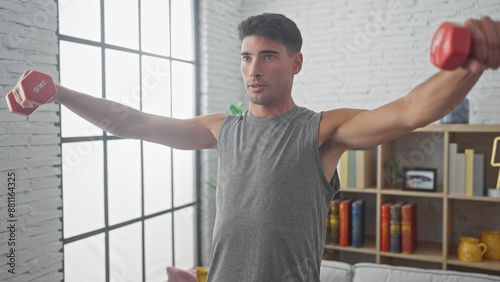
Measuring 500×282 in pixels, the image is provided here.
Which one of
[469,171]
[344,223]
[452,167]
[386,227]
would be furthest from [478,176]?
[344,223]

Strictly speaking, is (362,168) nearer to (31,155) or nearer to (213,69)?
(213,69)

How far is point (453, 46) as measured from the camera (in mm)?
764

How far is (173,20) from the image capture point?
11.2 feet

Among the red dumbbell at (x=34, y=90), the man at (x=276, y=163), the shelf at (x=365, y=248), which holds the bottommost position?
the shelf at (x=365, y=248)

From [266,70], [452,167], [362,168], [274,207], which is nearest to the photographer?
[274,207]

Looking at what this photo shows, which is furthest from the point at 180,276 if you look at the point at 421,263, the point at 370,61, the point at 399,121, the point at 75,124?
the point at 370,61

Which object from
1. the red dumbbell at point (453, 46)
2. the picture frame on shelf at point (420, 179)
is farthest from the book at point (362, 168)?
the red dumbbell at point (453, 46)

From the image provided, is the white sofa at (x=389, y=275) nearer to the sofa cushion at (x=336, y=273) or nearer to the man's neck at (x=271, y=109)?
the sofa cushion at (x=336, y=273)

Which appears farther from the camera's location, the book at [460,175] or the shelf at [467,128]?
the book at [460,175]

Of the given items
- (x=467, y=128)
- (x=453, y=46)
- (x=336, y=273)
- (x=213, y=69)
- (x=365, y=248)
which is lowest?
A: (x=365, y=248)

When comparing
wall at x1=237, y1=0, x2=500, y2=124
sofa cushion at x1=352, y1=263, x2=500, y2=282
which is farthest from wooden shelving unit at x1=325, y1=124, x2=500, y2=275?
sofa cushion at x1=352, y1=263, x2=500, y2=282

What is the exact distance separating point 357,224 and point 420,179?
22.5 inches

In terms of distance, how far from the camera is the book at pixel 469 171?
10.1 feet

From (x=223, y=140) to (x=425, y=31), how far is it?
2.70 metres
